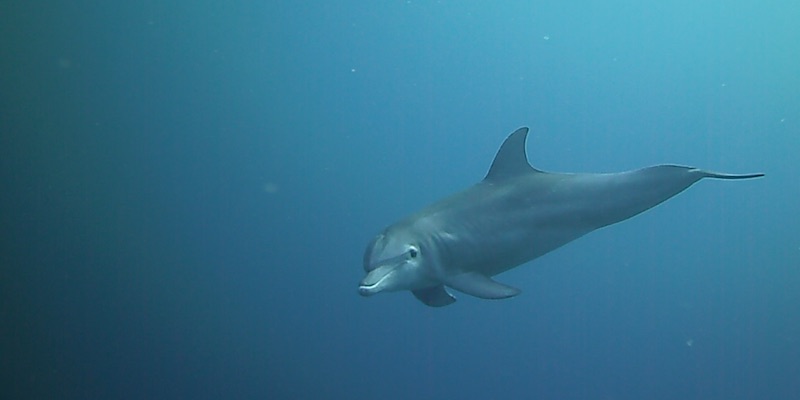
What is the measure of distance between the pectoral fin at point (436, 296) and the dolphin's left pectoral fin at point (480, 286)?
179 millimetres

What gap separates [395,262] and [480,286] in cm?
72

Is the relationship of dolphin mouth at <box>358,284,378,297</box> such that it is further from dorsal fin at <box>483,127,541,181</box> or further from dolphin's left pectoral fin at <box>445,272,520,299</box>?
dorsal fin at <box>483,127,541,181</box>

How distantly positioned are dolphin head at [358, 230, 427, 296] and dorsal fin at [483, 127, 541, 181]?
41.4 inches

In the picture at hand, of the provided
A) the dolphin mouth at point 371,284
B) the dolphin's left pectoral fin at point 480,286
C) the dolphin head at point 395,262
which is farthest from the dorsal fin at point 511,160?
the dolphin mouth at point 371,284

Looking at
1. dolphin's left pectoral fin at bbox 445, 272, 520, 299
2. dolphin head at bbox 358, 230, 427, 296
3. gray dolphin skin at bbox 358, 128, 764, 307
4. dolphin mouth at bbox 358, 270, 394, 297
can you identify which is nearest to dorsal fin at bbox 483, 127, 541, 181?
gray dolphin skin at bbox 358, 128, 764, 307

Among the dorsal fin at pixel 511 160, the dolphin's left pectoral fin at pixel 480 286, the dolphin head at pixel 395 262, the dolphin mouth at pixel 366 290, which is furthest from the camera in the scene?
the dorsal fin at pixel 511 160

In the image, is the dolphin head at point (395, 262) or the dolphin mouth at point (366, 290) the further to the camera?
the dolphin head at point (395, 262)

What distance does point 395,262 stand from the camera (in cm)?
548

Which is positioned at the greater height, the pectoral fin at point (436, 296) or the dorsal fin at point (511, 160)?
the dorsal fin at point (511, 160)

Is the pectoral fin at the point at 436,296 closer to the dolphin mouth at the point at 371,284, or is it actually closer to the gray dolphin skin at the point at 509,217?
the gray dolphin skin at the point at 509,217

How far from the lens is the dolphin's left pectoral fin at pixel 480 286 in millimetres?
5512

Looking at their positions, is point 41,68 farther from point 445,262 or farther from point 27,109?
point 445,262

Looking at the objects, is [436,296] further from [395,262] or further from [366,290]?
[366,290]

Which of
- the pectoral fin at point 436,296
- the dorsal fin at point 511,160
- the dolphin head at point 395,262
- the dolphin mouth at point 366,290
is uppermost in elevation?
the dorsal fin at point 511,160
